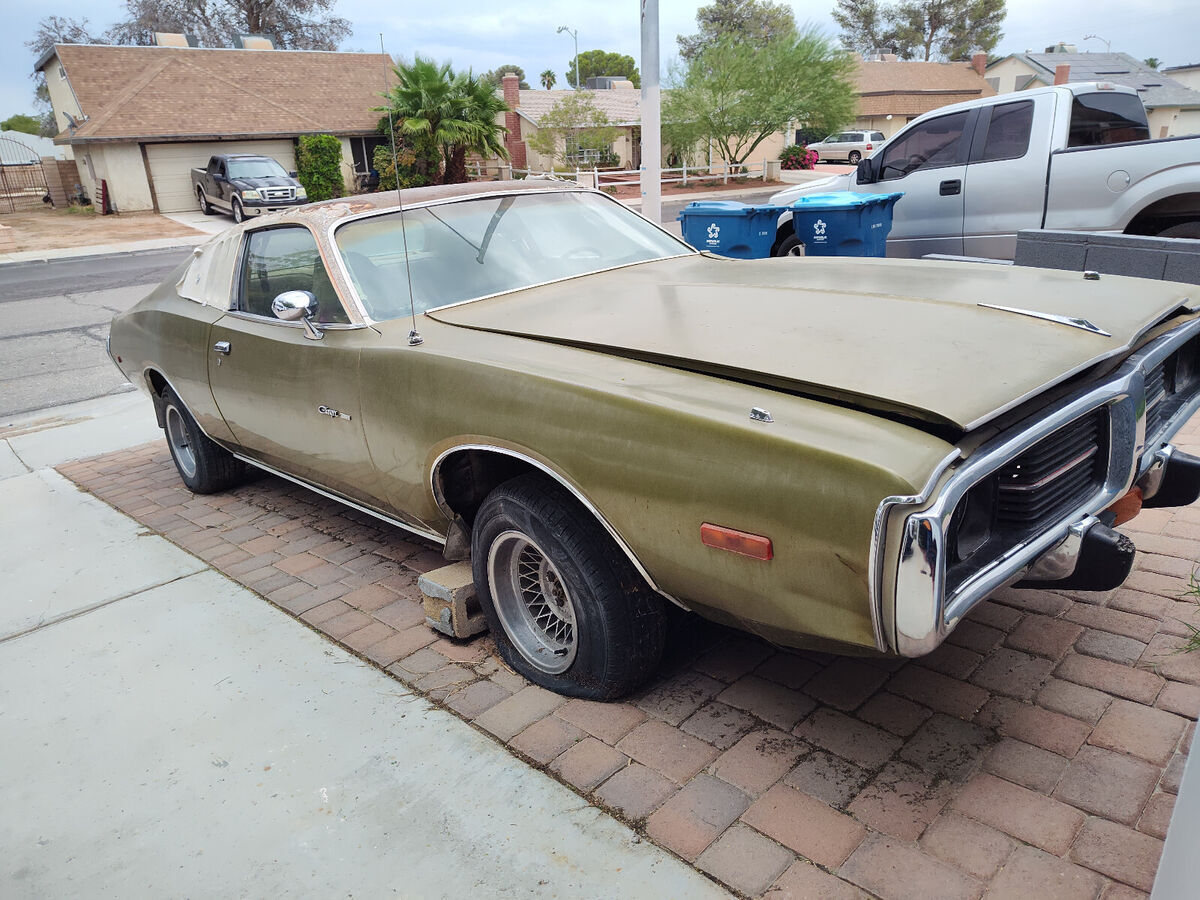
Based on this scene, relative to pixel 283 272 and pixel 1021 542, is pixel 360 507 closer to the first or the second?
pixel 283 272

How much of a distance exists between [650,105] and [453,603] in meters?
4.97

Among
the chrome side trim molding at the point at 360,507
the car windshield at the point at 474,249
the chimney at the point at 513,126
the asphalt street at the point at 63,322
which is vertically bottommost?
the asphalt street at the point at 63,322

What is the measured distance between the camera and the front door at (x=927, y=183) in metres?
7.54

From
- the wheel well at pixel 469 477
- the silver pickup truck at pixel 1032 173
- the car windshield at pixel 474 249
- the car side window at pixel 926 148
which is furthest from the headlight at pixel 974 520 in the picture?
the car side window at pixel 926 148

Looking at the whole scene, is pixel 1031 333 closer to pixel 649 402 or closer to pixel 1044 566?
pixel 1044 566

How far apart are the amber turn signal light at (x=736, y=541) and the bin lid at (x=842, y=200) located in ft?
19.6

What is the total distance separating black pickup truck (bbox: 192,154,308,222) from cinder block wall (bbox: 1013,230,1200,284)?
19502 millimetres

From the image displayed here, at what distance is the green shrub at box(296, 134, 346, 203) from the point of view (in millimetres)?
28969

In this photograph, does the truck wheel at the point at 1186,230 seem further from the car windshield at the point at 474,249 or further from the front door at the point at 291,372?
the front door at the point at 291,372

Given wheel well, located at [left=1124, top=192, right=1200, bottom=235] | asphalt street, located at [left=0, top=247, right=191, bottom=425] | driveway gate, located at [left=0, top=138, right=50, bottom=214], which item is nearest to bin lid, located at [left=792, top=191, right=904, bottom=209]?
wheel well, located at [left=1124, top=192, right=1200, bottom=235]

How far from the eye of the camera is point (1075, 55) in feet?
161

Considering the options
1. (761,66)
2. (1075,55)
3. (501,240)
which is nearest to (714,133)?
(761,66)

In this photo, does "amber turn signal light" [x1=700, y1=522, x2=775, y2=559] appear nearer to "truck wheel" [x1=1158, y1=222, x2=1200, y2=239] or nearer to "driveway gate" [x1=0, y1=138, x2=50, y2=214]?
"truck wheel" [x1=1158, y1=222, x2=1200, y2=239]

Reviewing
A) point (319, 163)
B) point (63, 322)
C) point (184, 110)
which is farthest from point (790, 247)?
point (184, 110)
